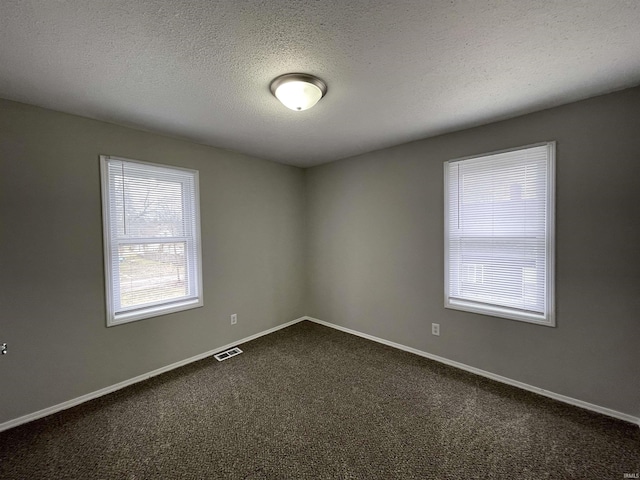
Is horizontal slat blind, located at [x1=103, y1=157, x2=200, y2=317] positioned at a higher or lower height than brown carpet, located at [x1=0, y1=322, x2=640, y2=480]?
higher

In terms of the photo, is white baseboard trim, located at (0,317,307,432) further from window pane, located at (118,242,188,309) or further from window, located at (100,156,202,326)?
window pane, located at (118,242,188,309)

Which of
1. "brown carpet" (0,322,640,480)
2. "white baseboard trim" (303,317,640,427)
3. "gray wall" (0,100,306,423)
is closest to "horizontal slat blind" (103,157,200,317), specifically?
"gray wall" (0,100,306,423)

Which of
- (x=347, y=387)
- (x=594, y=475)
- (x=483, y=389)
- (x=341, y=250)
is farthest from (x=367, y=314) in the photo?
(x=594, y=475)

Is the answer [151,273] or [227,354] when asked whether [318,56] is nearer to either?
[151,273]

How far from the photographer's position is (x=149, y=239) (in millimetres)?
2598

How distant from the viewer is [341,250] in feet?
12.2

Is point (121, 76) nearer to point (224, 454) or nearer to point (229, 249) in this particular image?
point (229, 249)

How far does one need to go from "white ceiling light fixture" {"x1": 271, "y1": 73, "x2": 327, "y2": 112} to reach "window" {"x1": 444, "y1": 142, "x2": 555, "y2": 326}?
169 cm

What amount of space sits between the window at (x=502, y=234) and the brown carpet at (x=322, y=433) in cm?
78

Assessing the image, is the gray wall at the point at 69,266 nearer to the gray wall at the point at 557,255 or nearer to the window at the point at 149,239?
the window at the point at 149,239

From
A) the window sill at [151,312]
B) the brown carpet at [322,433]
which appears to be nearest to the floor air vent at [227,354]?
the brown carpet at [322,433]

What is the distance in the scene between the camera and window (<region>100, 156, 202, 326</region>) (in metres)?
2.36

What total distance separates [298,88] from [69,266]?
233 cm

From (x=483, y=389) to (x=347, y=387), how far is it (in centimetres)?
121
